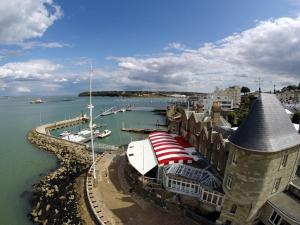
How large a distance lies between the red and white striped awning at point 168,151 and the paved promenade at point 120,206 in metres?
5.64

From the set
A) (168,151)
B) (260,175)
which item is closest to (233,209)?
(260,175)

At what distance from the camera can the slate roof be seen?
16.4 m

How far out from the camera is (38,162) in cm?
4091

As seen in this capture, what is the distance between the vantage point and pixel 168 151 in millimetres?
29562

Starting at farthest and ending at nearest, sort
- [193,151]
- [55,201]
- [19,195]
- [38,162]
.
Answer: [38,162] < [193,151] < [19,195] < [55,201]

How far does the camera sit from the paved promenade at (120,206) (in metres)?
21.0

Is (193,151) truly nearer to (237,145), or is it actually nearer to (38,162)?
(237,145)

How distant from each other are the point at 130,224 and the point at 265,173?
13.1 m

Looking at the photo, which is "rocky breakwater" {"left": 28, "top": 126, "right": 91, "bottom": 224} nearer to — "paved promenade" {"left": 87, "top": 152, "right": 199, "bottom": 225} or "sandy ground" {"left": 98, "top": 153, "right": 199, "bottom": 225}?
"paved promenade" {"left": 87, "top": 152, "right": 199, "bottom": 225}

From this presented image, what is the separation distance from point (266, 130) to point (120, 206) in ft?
54.5

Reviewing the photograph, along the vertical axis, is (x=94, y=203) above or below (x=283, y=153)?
below

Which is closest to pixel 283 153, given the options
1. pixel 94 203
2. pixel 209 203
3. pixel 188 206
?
pixel 209 203

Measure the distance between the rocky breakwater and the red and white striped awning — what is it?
462 inches

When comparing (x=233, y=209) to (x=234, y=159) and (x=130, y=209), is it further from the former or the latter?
(x=130, y=209)
